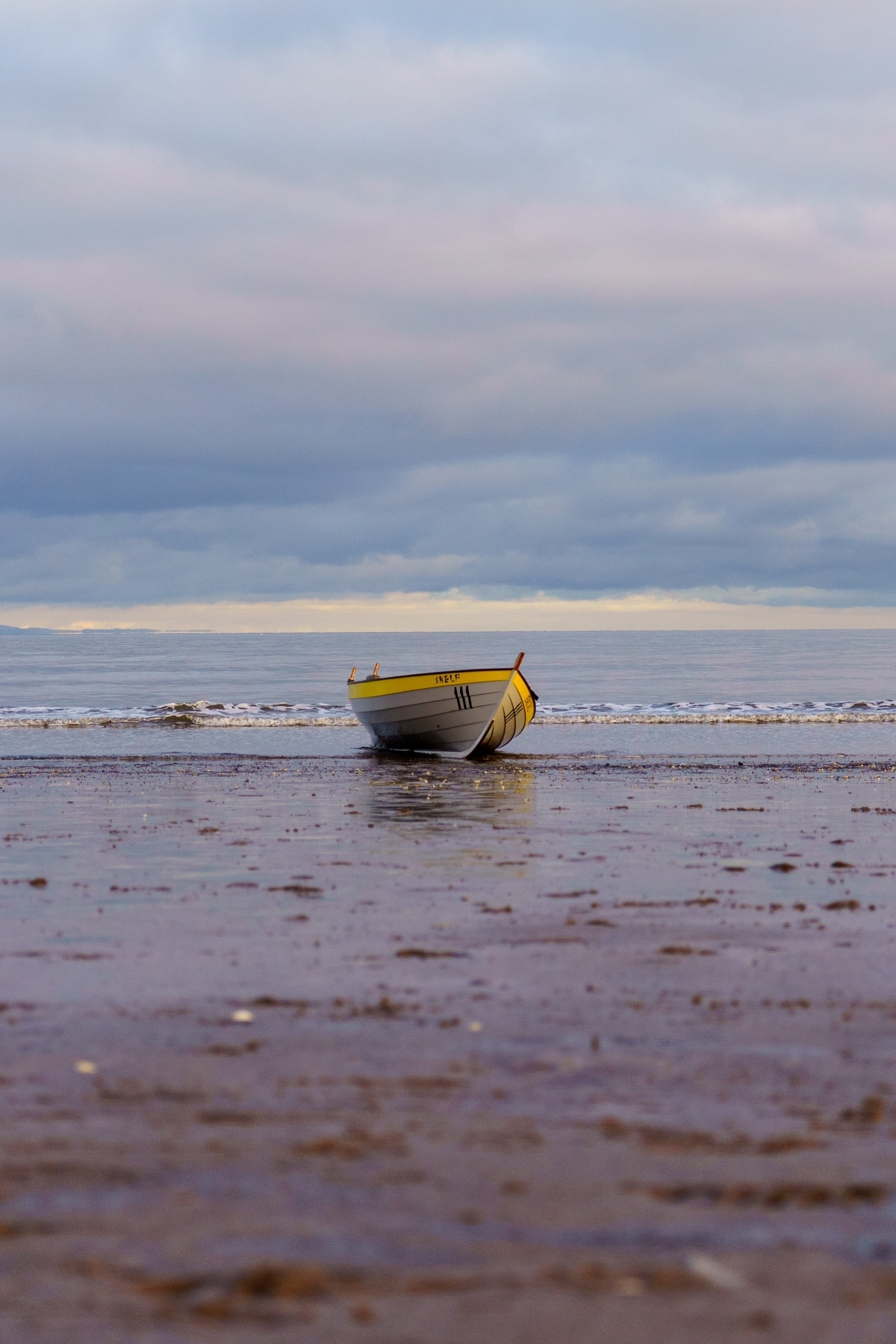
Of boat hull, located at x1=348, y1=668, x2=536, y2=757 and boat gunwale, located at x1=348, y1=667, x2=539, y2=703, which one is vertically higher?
boat gunwale, located at x1=348, y1=667, x2=539, y2=703

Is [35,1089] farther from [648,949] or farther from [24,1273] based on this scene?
[648,949]

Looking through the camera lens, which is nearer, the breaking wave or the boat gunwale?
the boat gunwale

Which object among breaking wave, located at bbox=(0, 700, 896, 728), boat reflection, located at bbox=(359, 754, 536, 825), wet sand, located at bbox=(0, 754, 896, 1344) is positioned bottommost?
wet sand, located at bbox=(0, 754, 896, 1344)

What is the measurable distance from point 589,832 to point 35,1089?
12445 mm

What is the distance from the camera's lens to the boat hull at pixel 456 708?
35.7 metres

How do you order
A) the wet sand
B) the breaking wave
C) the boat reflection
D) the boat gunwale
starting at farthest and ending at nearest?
the breaking wave < the boat gunwale < the boat reflection < the wet sand

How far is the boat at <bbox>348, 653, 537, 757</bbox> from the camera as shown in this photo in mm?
35719

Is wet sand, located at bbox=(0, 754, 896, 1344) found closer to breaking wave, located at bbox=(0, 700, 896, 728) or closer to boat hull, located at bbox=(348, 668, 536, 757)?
boat hull, located at bbox=(348, 668, 536, 757)

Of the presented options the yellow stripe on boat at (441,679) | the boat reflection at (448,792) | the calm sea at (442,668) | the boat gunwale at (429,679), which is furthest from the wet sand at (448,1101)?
the calm sea at (442,668)

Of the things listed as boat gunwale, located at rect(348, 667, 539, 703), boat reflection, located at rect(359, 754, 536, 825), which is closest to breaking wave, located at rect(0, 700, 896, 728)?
boat gunwale, located at rect(348, 667, 539, 703)

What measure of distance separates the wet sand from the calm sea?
27.1 meters

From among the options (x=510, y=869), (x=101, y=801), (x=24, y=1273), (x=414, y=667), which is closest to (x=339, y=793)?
(x=101, y=801)

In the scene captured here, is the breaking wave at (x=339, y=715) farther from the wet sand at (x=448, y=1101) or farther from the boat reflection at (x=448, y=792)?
the wet sand at (x=448, y=1101)

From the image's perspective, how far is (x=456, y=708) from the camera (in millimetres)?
35906
